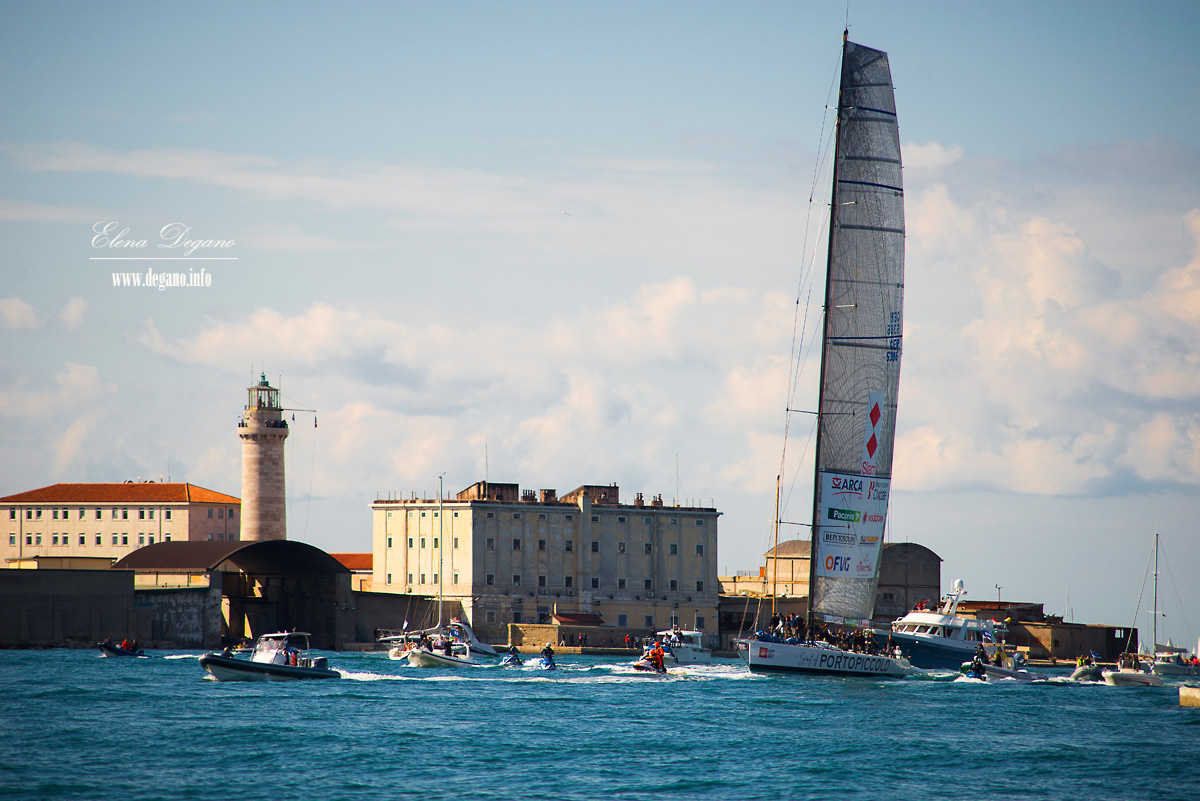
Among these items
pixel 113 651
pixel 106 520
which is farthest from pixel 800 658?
pixel 106 520

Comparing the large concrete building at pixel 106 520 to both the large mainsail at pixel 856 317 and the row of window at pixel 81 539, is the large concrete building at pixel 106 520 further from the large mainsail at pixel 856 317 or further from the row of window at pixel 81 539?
the large mainsail at pixel 856 317

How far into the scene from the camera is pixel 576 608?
360ft

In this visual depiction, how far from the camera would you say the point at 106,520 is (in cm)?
13075

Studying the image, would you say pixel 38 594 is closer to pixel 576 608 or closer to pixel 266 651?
pixel 266 651

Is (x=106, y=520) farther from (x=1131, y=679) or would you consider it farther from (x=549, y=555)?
(x=1131, y=679)

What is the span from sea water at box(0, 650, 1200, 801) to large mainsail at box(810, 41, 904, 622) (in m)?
5.87

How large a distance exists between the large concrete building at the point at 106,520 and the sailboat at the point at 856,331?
270 feet

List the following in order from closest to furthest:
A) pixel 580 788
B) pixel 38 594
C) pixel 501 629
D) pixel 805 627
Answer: pixel 580 788, pixel 805 627, pixel 38 594, pixel 501 629

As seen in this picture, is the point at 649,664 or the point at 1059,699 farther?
the point at 649,664

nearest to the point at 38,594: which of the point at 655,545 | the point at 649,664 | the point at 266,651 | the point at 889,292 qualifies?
the point at 266,651

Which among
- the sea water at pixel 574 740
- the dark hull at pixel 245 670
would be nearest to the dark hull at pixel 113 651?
the sea water at pixel 574 740

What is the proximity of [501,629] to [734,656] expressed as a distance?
17885 millimetres

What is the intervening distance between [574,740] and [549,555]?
64926mm

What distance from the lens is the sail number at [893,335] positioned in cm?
6022
